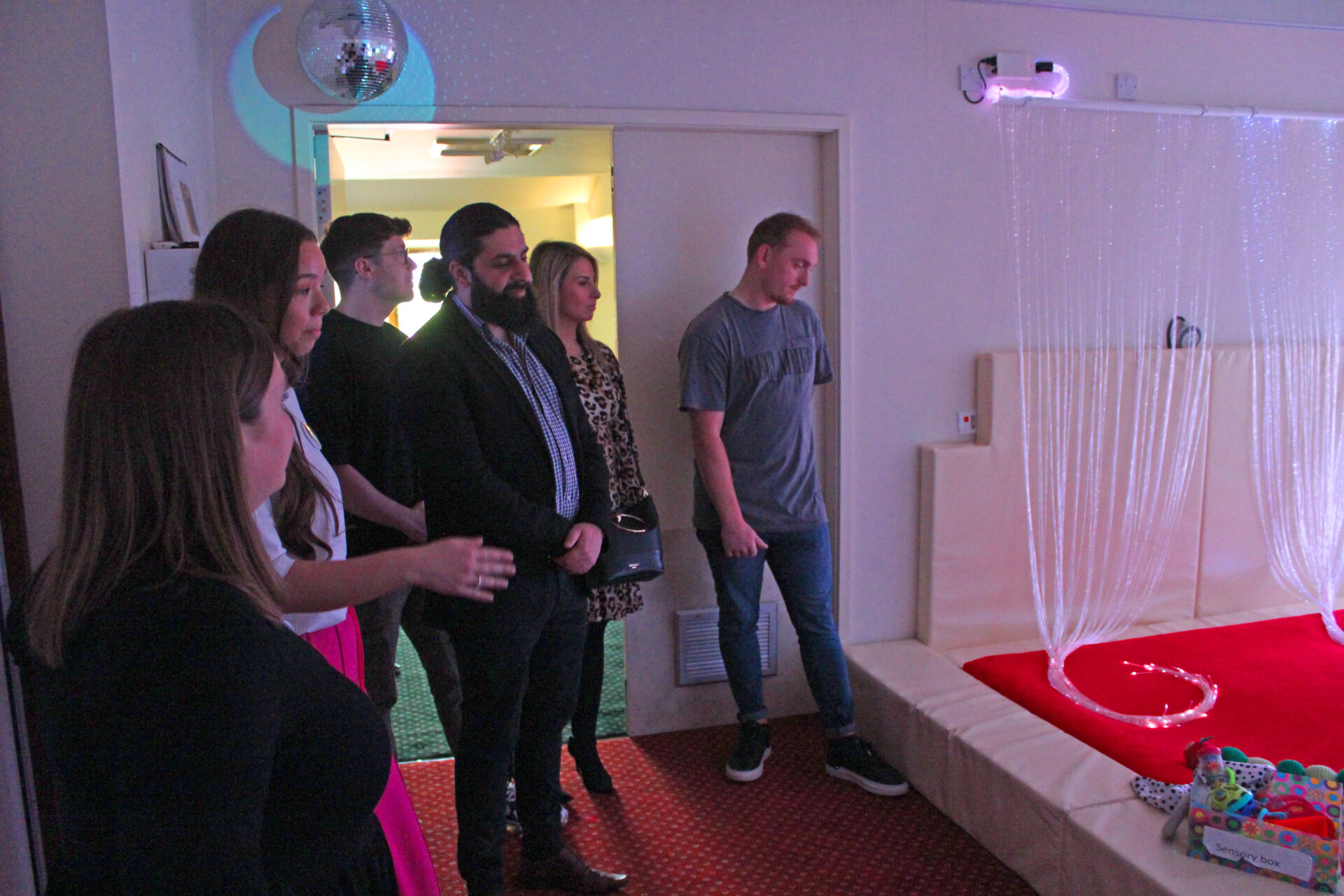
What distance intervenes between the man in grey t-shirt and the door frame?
0.97 feet

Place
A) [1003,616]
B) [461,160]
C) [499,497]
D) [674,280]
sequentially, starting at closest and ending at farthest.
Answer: [499,497] < [674,280] < [1003,616] < [461,160]

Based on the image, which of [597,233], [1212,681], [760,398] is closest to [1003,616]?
[1212,681]

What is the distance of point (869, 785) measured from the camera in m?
2.65

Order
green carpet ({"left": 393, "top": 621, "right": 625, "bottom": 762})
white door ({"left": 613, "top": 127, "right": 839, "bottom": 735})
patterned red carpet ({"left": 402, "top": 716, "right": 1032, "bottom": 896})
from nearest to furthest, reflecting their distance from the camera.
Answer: patterned red carpet ({"left": 402, "top": 716, "right": 1032, "bottom": 896}) → white door ({"left": 613, "top": 127, "right": 839, "bottom": 735}) → green carpet ({"left": 393, "top": 621, "right": 625, "bottom": 762})

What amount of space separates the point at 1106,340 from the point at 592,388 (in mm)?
1856

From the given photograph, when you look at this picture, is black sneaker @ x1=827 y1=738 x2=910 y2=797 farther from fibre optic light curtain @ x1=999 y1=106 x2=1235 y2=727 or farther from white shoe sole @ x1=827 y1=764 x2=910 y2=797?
fibre optic light curtain @ x1=999 y1=106 x2=1235 y2=727

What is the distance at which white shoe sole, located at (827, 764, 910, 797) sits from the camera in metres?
2.63

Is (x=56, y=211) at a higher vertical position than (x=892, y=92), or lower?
lower

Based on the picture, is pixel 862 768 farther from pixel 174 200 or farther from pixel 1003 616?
pixel 174 200

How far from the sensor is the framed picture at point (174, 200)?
2.05 meters

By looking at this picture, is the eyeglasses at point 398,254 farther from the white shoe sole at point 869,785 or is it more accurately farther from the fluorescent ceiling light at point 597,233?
the fluorescent ceiling light at point 597,233

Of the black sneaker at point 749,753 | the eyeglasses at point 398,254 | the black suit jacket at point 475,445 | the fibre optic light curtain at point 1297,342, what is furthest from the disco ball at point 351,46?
the fibre optic light curtain at point 1297,342

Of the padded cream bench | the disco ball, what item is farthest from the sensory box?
the disco ball

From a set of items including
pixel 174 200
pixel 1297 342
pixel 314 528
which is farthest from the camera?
pixel 1297 342
